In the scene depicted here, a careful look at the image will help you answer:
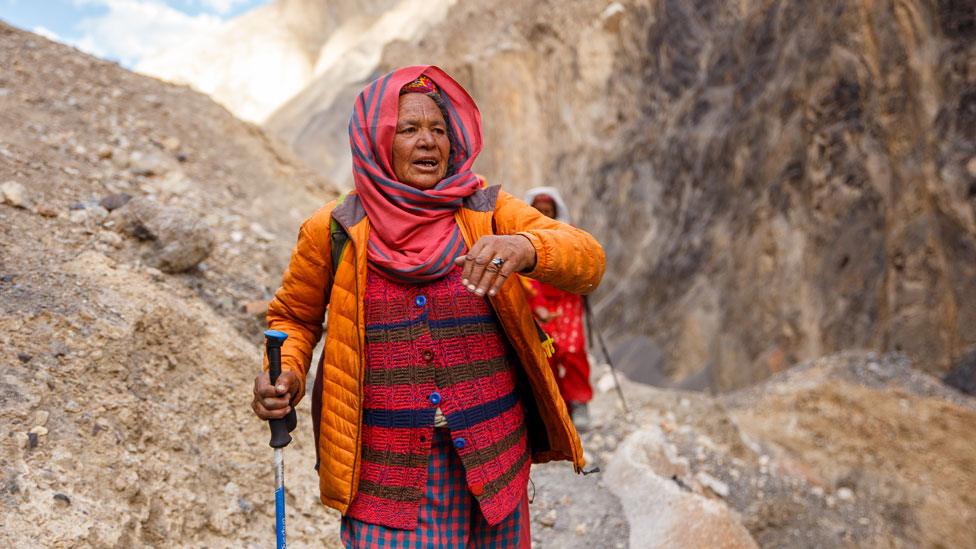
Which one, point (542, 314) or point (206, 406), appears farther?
point (542, 314)

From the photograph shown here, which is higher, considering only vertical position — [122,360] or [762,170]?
[762,170]

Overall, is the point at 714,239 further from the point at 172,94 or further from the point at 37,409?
the point at 37,409

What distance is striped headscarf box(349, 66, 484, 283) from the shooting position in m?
1.60

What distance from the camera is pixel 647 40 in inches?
650

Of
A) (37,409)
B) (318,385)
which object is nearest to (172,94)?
(37,409)

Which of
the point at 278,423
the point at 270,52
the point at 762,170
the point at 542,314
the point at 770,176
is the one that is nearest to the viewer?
the point at 278,423

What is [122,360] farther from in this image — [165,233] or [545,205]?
[545,205]

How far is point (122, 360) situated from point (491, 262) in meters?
2.06

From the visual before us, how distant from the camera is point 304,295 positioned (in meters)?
1.74

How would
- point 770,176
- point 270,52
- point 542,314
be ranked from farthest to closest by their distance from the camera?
point 270,52 < point 770,176 < point 542,314

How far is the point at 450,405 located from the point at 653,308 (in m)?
11.2

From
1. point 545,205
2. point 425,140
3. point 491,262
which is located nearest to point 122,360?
point 425,140

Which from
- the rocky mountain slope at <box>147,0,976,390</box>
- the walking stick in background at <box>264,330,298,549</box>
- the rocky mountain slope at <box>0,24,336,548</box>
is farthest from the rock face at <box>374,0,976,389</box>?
the walking stick in background at <box>264,330,298,549</box>

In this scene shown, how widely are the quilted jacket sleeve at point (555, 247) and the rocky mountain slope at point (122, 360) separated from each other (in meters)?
1.64
